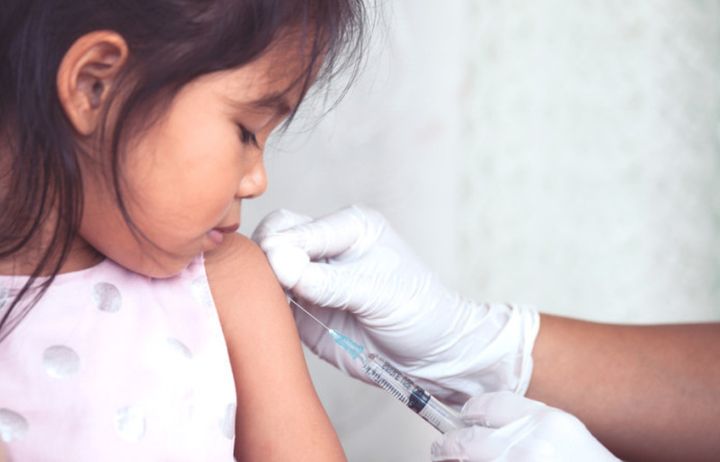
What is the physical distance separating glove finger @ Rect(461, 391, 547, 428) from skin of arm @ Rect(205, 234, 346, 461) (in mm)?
205

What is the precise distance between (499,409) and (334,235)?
1.10ft

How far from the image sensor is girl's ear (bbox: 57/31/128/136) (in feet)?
3.23

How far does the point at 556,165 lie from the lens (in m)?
2.35

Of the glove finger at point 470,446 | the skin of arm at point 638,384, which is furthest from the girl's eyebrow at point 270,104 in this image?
the skin of arm at point 638,384

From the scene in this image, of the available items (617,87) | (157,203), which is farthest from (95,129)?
(617,87)

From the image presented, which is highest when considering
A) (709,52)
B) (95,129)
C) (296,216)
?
(709,52)

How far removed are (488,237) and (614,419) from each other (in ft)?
3.09

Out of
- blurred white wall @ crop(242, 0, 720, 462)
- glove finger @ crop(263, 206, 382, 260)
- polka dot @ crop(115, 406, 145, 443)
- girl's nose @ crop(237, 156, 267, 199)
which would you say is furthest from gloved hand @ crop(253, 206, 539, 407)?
blurred white wall @ crop(242, 0, 720, 462)

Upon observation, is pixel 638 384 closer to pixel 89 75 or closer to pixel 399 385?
pixel 399 385

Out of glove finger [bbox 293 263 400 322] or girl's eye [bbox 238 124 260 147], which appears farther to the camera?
glove finger [bbox 293 263 400 322]

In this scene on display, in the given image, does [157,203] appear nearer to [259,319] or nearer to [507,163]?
[259,319]

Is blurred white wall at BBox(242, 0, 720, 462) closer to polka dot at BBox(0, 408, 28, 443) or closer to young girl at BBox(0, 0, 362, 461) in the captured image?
young girl at BBox(0, 0, 362, 461)

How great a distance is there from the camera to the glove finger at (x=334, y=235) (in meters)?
1.31

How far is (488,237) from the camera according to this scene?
7.72ft
